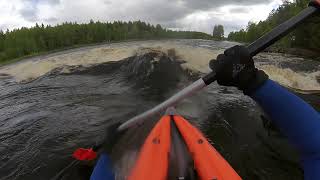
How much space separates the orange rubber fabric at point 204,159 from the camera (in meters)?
3.74

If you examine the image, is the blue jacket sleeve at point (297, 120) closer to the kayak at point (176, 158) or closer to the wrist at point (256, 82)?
the wrist at point (256, 82)

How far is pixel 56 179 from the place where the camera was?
7.02 metres

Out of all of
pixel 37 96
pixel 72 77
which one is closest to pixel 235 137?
pixel 37 96

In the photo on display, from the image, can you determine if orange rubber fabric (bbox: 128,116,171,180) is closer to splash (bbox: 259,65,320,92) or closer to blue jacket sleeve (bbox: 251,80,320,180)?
blue jacket sleeve (bbox: 251,80,320,180)

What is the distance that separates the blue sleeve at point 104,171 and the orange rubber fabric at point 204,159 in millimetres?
981

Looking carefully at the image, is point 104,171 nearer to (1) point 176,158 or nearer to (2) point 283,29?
(1) point 176,158

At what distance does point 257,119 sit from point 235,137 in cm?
149

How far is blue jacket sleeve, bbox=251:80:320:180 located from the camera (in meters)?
2.95

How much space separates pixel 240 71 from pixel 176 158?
→ 1.46m

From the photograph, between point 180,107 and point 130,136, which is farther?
point 180,107

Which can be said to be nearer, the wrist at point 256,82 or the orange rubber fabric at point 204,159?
the wrist at point 256,82

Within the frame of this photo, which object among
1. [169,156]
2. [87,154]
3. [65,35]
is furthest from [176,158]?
[65,35]

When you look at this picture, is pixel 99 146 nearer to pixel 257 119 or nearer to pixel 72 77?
pixel 257 119

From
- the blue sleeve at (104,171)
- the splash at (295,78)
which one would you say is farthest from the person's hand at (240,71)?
the splash at (295,78)
